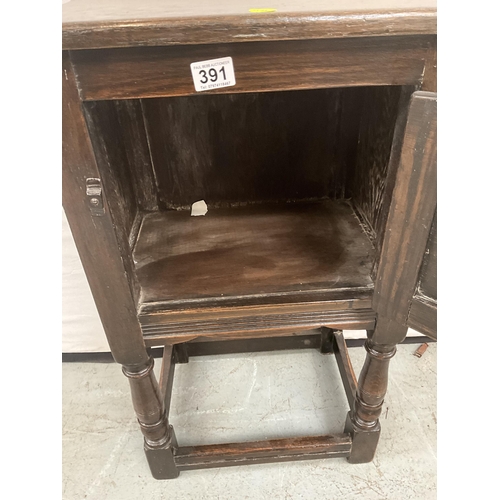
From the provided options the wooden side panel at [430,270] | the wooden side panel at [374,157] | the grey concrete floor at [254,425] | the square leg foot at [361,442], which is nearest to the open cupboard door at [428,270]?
the wooden side panel at [430,270]

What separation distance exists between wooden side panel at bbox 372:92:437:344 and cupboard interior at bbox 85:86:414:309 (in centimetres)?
10

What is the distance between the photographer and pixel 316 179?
1089mm

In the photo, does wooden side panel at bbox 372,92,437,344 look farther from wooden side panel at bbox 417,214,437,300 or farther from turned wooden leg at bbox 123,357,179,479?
turned wooden leg at bbox 123,357,179,479

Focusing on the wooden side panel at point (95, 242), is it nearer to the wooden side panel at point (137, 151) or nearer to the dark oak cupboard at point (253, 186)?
the dark oak cupboard at point (253, 186)

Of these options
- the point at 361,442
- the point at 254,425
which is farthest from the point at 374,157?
the point at 254,425

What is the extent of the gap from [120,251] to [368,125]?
1.94 ft

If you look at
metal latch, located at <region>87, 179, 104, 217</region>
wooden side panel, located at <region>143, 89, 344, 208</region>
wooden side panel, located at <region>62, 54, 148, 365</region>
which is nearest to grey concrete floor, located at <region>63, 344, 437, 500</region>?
wooden side panel, located at <region>62, 54, 148, 365</region>

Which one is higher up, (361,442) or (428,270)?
(428,270)

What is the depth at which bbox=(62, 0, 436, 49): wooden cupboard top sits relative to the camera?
1.66ft

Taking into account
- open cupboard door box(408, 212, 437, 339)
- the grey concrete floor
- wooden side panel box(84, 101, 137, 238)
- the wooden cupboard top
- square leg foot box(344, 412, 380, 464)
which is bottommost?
the grey concrete floor

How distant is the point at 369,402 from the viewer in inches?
37.1

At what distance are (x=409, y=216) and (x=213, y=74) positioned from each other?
33 centimetres

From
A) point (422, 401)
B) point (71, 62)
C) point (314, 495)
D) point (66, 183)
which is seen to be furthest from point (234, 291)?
point (422, 401)

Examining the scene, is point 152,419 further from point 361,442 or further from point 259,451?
point 361,442
